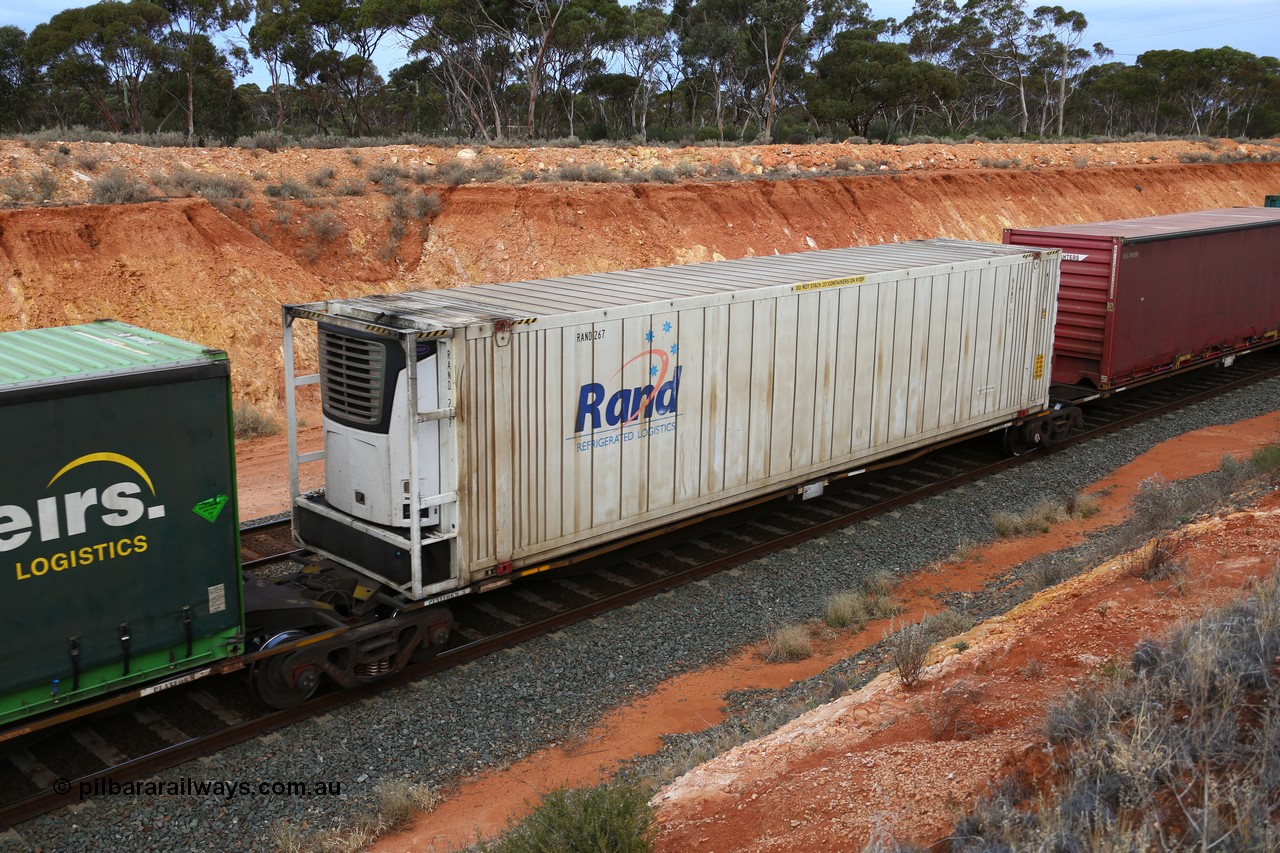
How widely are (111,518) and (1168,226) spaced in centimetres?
1965

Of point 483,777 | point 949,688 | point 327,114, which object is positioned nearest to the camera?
point 949,688

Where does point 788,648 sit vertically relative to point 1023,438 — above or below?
below

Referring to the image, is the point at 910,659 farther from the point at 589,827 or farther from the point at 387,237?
the point at 387,237

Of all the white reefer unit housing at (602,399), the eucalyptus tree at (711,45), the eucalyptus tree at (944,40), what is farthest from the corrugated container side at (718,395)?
the eucalyptus tree at (944,40)

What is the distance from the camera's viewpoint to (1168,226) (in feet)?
68.0

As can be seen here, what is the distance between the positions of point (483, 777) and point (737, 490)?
4.92 metres

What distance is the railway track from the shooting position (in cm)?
796

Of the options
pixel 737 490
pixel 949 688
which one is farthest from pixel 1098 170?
pixel 949 688

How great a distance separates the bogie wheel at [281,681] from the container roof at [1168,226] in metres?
14.0

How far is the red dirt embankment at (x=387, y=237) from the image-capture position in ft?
66.1

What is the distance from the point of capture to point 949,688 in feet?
24.9

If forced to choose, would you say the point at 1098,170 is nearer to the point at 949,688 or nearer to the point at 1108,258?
the point at 1108,258

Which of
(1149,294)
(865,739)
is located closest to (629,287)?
(865,739)

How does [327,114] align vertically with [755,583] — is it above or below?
above
